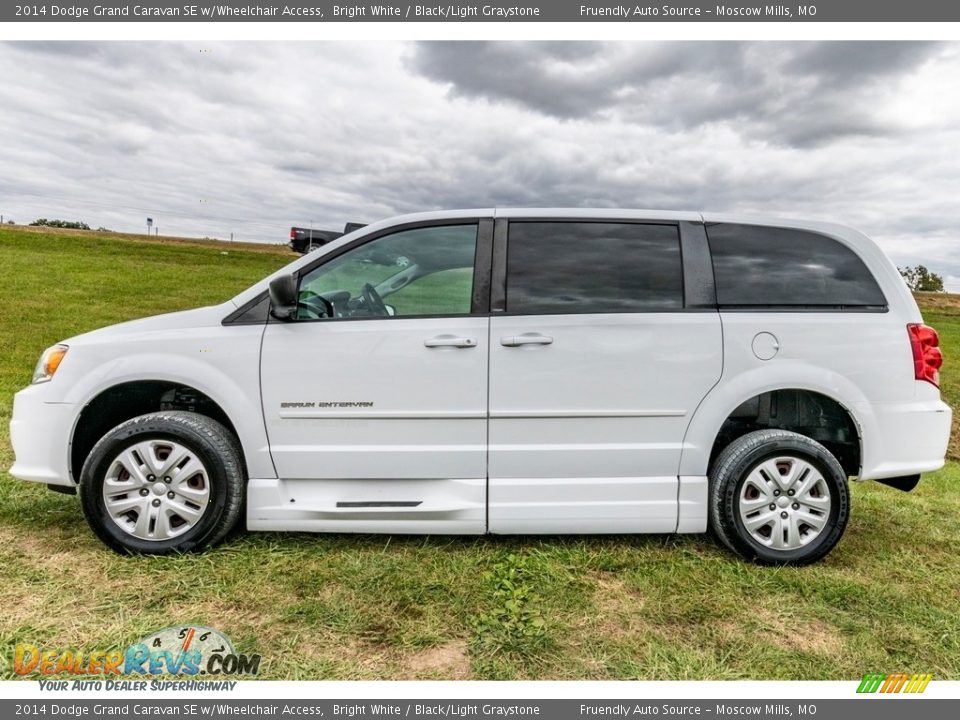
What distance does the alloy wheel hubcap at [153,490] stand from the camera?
3121 mm

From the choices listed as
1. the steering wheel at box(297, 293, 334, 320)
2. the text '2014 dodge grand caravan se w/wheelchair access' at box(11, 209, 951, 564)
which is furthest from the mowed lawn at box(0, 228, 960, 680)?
the steering wheel at box(297, 293, 334, 320)

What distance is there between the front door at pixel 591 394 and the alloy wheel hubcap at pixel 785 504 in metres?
0.41

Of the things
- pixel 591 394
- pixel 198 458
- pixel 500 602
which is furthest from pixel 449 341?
pixel 198 458

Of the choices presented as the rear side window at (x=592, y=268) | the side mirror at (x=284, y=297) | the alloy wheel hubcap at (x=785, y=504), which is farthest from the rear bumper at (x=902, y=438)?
the side mirror at (x=284, y=297)

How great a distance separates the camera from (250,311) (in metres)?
3.22

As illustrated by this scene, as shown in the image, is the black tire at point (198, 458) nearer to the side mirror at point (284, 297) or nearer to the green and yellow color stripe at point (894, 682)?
the side mirror at point (284, 297)

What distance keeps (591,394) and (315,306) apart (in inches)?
62.1

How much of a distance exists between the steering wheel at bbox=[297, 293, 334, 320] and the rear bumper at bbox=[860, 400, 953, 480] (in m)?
2.97

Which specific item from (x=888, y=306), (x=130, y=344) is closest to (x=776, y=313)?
(x=888, y=306)

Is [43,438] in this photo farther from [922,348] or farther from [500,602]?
[922,348]

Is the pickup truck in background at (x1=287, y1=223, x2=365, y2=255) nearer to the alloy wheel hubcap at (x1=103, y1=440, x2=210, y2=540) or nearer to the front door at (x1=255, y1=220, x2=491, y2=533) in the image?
the front door at (x1=255, y1=220, x2=491, y2=533)

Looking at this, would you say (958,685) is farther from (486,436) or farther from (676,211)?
(676,211)

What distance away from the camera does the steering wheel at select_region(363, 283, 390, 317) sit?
3252mm

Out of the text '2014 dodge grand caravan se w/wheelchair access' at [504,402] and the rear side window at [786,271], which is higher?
the rear side window at [786,271]
